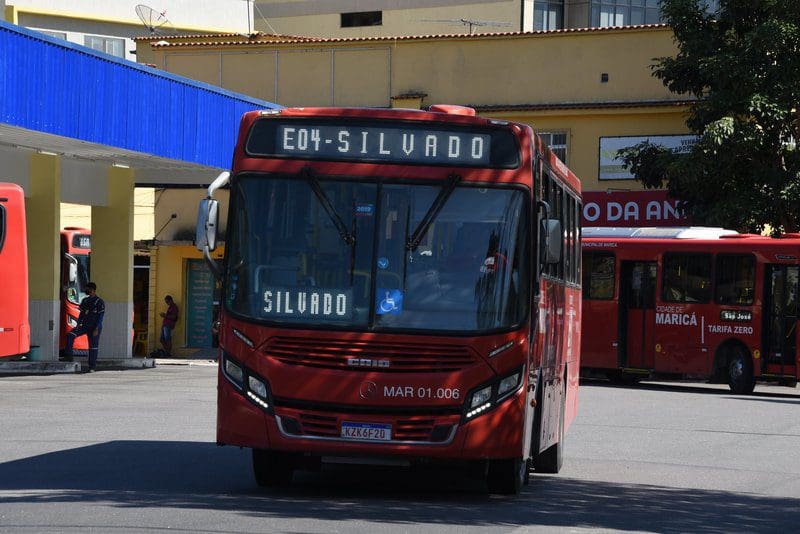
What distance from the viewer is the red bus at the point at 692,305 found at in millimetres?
30422

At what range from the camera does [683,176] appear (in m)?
35.2

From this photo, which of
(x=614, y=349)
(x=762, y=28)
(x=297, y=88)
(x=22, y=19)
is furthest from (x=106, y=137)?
(x=22, y=19)

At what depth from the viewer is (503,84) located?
43.3m

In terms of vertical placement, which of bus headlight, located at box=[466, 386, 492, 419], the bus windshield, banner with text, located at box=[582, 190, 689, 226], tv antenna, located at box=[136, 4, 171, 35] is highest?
tv antenna, located at box=[136, 4, 171, 35]

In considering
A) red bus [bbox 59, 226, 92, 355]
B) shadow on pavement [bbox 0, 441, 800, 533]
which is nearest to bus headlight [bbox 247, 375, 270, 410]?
shadow on pavement [bbox 0, 441, 800, 533]

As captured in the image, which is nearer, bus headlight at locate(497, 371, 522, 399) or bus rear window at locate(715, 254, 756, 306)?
bus headlight at locate(497, 371, 522, 399)

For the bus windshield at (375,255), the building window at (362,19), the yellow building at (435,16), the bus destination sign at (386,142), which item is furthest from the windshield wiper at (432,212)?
the building window at (362,19)

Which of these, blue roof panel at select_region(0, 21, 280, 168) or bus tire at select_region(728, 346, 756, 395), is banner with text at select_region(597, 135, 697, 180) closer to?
bus tire at select_region(728, 346, 756, 395)

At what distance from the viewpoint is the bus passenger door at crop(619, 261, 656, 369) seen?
1268 inches

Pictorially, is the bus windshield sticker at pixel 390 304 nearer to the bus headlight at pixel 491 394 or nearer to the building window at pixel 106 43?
the bus headlight at pixel 491 394

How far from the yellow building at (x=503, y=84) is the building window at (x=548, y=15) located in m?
16.0

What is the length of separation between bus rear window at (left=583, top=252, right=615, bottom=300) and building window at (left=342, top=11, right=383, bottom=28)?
28.9 m

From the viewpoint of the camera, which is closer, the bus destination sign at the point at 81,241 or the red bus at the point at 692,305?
the red bus at the point at 692,305

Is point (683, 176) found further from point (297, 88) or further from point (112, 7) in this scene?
point (112, 7)
